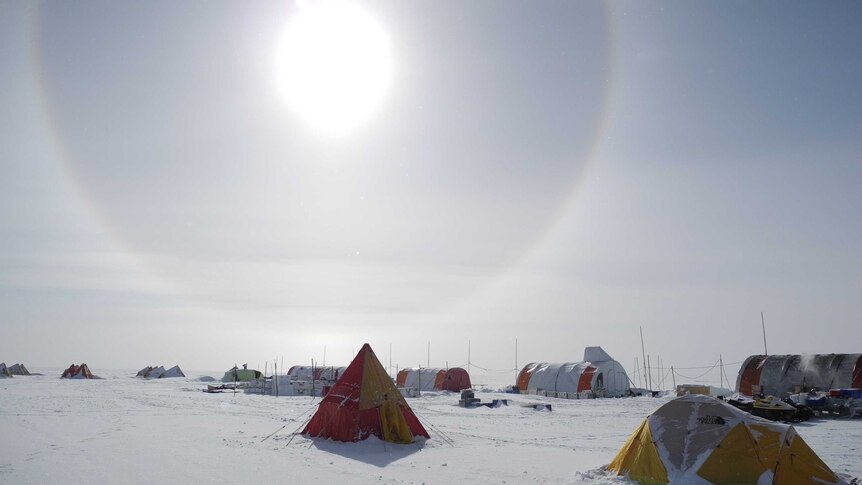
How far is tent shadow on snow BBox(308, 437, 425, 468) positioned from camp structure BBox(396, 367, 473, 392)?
40.1 m

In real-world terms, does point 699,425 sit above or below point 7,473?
above

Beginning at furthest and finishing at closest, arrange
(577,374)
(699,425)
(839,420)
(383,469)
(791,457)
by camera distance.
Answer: (577,374) → (839,420) → (383,469) → (699,425) → (791,457)

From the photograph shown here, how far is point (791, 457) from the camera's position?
1334 centimetres

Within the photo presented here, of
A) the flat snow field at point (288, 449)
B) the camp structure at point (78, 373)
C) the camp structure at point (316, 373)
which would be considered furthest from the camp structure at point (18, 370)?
the flat snow field at point (288, 449)

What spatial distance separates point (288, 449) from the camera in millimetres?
19234

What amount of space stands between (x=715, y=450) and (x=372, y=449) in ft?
35.2

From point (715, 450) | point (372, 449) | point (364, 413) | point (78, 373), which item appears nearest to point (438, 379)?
point (364, 413)

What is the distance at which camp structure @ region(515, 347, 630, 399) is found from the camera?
165ft

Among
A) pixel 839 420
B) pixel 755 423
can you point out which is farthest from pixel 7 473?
pixel 839 420

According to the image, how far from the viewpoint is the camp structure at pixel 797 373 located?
36031mm

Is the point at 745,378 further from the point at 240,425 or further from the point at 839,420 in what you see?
the point at 240,425

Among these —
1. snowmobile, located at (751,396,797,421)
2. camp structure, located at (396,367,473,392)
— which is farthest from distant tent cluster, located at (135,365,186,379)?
snowmobile, located at (751,396,797,421)

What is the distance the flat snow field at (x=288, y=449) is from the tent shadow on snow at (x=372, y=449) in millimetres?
35

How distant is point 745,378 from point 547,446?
89.1ft
